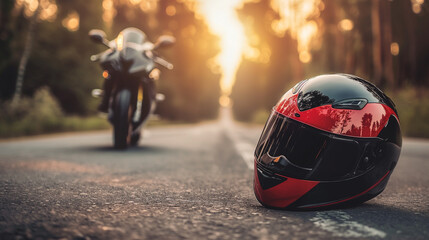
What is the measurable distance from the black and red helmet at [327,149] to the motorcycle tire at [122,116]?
4.04 m

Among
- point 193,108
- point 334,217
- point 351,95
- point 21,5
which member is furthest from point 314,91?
point 193,108

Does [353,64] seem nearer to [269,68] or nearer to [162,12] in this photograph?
[269,68]

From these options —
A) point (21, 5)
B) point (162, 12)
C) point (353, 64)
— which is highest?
point (162, 12)

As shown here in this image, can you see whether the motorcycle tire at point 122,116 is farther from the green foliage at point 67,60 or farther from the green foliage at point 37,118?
the green foliage at point 67,60

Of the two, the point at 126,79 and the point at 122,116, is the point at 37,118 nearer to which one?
the point at 126,79

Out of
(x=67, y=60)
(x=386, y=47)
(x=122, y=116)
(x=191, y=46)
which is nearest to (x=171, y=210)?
(x=122, y=116)

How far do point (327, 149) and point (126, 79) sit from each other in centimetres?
483

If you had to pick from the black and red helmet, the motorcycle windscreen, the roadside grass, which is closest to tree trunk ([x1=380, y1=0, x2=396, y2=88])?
the roadside grass

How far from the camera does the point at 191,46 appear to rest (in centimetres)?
4228

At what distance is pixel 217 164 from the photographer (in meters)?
5.27

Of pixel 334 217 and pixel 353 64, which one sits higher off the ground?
pixel 353 64

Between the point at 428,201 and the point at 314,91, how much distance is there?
4.00 ft

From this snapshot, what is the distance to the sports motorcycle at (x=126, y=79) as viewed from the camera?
6.50m

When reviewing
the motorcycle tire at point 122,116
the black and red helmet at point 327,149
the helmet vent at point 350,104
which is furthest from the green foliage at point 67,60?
the helmet vent at point 350,104
